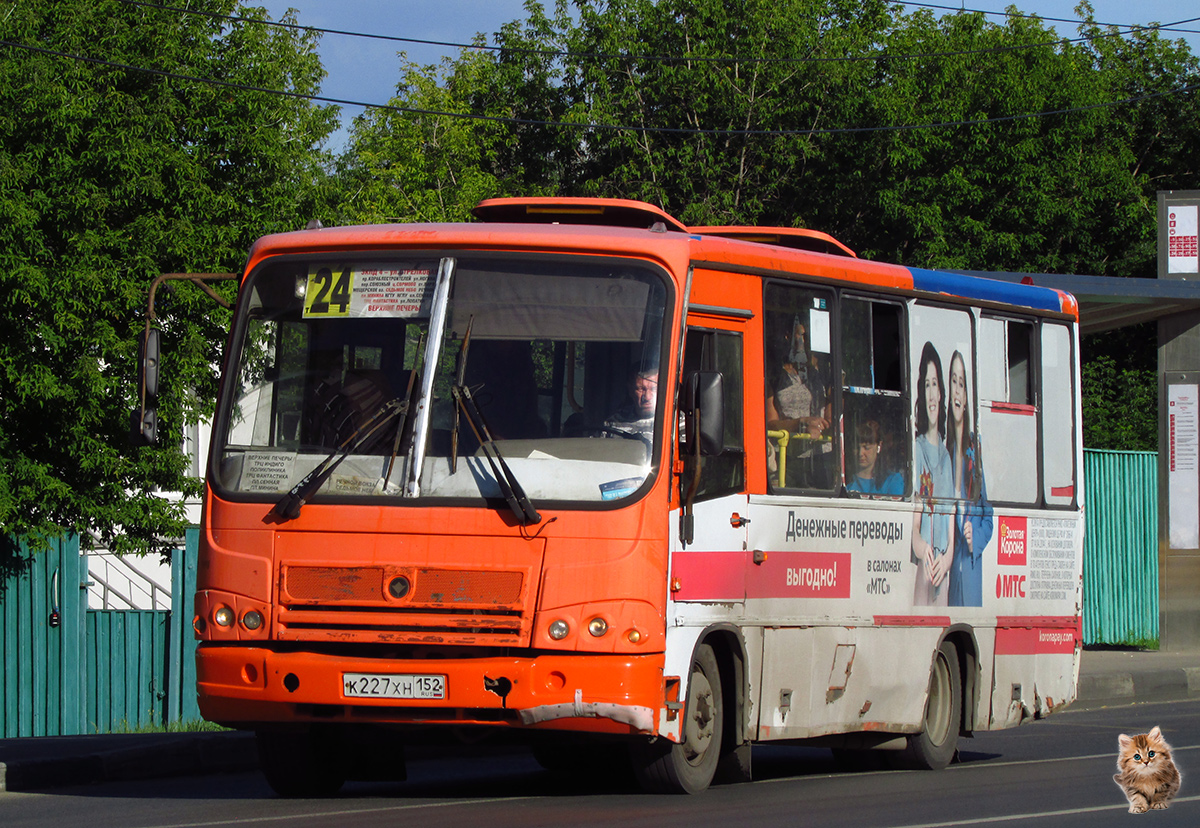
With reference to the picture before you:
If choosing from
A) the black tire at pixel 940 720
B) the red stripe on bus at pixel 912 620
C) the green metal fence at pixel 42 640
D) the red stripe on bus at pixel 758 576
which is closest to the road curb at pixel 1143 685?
the black tire at pixel 940 720

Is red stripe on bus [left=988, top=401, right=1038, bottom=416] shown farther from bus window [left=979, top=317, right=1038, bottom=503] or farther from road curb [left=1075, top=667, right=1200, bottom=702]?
road curb [left=1075, top=667, right=1200, bottom=702]

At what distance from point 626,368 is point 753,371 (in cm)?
110

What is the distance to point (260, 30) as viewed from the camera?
18922 millimetres

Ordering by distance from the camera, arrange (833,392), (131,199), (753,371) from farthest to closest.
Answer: (131,199)
(833,392)
(753,371)

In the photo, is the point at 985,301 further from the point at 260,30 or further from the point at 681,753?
the point at 260,30

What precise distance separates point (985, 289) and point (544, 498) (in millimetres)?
4770

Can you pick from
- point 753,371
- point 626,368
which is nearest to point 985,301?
point 753,371

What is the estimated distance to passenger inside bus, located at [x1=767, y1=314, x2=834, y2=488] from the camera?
9570mm

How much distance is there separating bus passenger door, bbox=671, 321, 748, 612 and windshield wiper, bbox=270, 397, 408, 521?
1.43 meters

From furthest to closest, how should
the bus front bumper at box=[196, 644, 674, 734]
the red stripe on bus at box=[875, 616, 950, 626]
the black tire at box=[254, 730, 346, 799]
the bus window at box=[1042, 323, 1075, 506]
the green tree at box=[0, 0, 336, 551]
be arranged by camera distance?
the green tree at box=[0, 0, 336, 551] → the bus window at box=[1042, 323, 1075, 506] → the red stripe on bus at box=[875, 616, 950, 626] → the black tire at box=[254, 730, 346, 799] → the bus front bumper at box=[196, 644, 674, 734]

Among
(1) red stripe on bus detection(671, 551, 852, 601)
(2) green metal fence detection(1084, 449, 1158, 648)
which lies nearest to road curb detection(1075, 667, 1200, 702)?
(2) green metal fence detection(1084, 449, 1158, 648)

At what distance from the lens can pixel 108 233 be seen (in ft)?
53.9

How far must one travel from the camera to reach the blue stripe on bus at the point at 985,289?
36.7 feet

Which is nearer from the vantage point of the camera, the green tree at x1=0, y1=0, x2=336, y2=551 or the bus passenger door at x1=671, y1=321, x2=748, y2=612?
the bus passenger door at x1=671, y1=321, x2=748, y2=612
